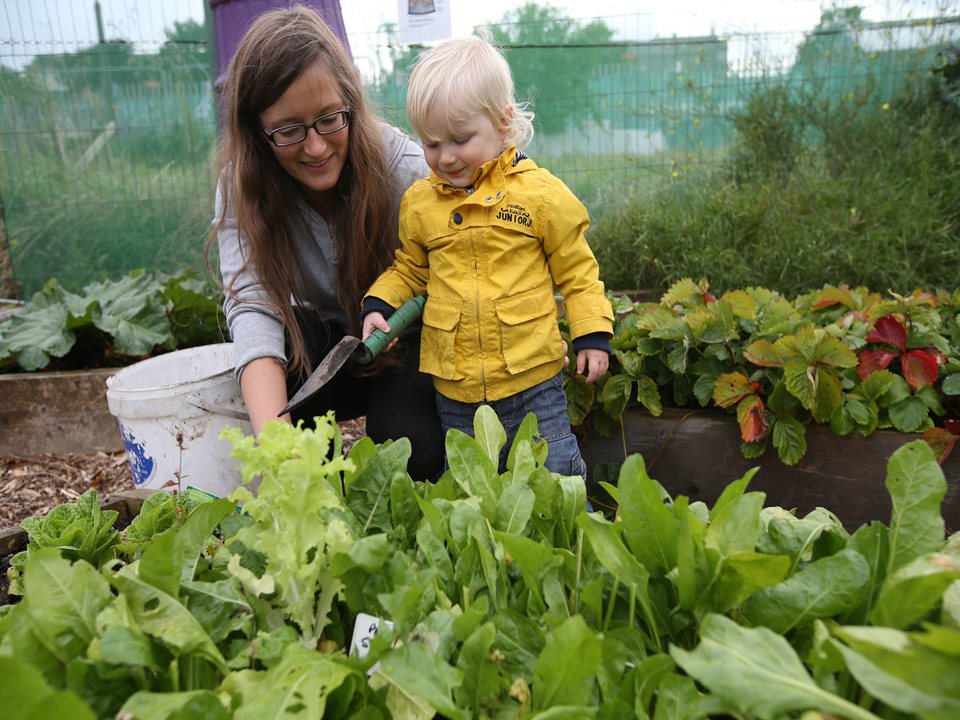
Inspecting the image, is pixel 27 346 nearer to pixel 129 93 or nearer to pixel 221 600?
pixel 129 93

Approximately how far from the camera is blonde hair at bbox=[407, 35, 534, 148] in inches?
81.7

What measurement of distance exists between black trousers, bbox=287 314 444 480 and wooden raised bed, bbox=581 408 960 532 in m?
0.53

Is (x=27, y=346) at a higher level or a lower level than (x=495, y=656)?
lower

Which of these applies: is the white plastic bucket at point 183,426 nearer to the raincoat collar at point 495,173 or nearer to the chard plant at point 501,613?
the raincoat collar at point 495,173

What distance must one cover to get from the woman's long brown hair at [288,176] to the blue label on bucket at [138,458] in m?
0.52

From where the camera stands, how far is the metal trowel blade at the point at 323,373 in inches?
72.4

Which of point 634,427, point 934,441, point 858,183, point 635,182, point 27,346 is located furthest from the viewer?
point 635,182

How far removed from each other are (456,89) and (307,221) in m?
0.72

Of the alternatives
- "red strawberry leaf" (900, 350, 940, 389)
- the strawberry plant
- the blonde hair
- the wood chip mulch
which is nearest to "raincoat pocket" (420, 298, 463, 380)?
the blonde hair

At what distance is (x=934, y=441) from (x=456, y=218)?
4.65ft

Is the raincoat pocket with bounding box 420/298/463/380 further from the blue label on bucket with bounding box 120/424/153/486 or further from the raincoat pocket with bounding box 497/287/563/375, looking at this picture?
the blue label on bucket with bounding box 120/424/153/486

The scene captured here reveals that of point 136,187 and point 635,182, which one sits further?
point 635,182

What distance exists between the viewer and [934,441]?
2.20 m

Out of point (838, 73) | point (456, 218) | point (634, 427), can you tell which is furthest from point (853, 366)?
point (838, 73)
